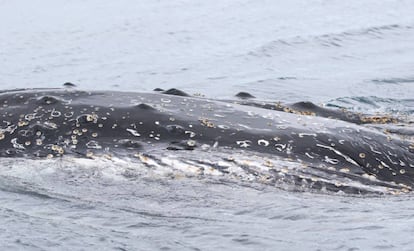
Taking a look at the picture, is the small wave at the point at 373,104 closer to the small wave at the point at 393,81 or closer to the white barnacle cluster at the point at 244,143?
the small wave at the point at 393,81

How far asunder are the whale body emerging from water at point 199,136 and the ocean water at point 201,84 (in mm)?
243

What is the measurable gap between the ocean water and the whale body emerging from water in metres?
0.24

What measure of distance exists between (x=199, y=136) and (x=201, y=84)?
10.8m

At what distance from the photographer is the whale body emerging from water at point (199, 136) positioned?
31.8 ft

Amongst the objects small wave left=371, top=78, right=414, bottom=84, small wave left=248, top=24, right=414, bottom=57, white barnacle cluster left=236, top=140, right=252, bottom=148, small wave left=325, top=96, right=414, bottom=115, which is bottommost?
white barnacle cluster left=236, top=140, right=252, bottom=148

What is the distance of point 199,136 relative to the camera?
9.91m

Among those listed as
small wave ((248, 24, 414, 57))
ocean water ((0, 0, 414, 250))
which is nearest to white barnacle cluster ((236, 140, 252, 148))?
ocean water ((0, 0, 414, 250))

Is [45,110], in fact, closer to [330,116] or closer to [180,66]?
[330,116]

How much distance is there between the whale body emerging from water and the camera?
31.8 feet

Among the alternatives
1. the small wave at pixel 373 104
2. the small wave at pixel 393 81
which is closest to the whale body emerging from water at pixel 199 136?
the small wave at pixel 373 104

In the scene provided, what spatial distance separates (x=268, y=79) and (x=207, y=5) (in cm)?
1045

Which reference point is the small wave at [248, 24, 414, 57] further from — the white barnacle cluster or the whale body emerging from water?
the white barnacle cluster

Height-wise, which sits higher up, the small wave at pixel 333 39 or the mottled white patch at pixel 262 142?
the small wave at pixel 333 39

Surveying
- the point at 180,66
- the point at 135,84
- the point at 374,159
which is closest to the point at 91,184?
the point at 374,159
